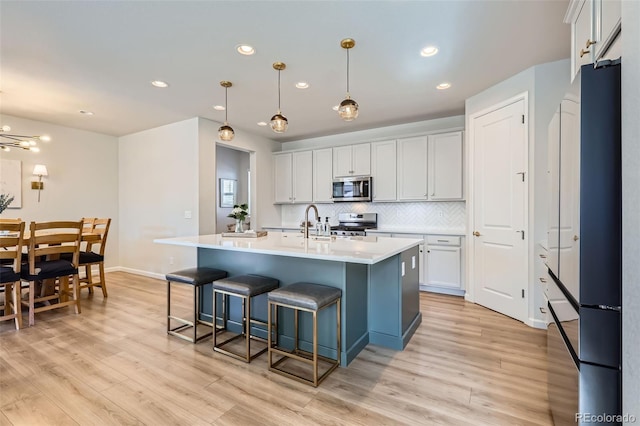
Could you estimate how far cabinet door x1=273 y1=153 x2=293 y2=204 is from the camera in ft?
19.7

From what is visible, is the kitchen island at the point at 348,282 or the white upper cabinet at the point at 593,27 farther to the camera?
the kitchen island at the point at 348,282

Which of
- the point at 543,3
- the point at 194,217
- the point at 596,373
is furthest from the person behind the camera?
the point at 194,217

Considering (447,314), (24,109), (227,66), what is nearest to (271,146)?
(227,66)

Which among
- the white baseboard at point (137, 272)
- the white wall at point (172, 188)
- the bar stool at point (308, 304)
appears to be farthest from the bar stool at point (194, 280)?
the white baseboard at point (137, 272)

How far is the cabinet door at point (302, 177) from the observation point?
18.9 ft

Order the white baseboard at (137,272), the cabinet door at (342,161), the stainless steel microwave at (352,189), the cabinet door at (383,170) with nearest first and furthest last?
the cabinet door at (383,170)
the stainless steel microwave at (352,189)
the white baseboard at (137,272)
the cabinet door at (342,161)

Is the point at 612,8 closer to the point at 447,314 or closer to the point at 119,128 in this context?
the point at 447,314

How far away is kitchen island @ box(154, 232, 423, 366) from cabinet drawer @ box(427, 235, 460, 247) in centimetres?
152

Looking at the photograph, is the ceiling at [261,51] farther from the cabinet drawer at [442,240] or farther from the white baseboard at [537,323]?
the white baseboard at [537,323]

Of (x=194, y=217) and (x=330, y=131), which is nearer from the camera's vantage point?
(x=194, y=217)

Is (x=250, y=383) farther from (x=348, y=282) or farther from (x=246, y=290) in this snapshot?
(x=348, y=282)

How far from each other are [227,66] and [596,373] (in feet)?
11.2

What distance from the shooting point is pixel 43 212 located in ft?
16.0

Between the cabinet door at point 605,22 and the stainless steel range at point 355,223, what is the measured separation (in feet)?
12.4
